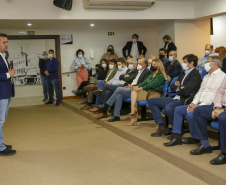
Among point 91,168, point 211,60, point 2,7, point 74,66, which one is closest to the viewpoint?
point 91,168

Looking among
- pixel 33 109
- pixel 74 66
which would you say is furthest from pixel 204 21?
pixel 33 109

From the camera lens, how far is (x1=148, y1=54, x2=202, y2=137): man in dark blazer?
177 inches

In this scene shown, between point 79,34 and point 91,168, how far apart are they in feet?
22.1

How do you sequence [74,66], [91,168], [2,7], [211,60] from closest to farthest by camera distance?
1. [91,168]
2. [211,60]
3. [2,7]
4. [74,66]

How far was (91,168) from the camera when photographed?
12.7 ft

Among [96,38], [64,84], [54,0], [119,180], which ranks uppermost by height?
[54,0]

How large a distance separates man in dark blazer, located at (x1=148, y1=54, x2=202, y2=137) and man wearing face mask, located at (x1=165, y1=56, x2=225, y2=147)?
0.21 m

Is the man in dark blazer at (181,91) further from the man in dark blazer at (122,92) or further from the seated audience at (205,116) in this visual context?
the man in dark blazer at (122,92)

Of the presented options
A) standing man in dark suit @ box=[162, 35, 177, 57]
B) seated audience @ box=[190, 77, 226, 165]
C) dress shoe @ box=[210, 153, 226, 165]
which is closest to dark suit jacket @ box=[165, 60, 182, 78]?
standing man in dark suit @ box=[162, 35, 177, 57]

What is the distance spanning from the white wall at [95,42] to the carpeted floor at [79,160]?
12.0 ft

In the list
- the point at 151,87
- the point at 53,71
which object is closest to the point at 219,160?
the point at 151,87

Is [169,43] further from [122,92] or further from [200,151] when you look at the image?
[200,151]

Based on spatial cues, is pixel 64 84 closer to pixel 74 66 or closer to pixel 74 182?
pixel 74 66

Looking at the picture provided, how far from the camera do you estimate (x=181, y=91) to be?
4.55 metres
